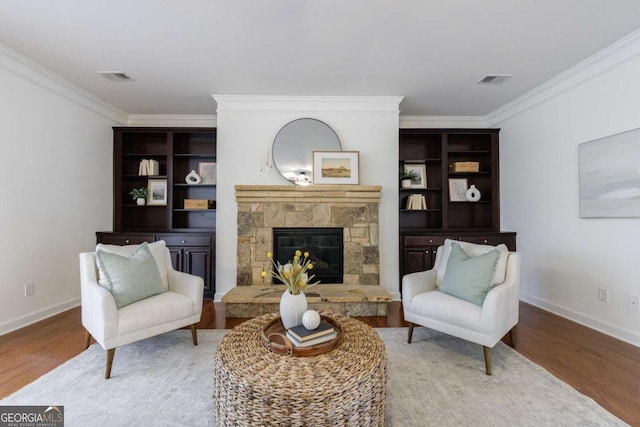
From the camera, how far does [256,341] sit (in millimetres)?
1637

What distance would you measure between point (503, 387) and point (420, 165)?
328cm

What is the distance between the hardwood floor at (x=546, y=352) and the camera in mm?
1874

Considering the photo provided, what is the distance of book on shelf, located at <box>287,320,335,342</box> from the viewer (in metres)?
1.55

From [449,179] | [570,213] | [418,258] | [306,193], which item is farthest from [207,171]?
[570,213]

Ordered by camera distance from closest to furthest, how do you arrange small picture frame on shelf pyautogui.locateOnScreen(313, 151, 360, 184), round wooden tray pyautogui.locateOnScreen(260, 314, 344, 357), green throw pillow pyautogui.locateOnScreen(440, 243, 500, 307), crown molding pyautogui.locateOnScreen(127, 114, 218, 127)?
round wooden tray pyautogui.locateOnScreen(260, 314, 344, 357), green throw pillow pyautogui.locateOnScreen(440, 243, 500, 307), small picture frame on shelf pyautogui.locateOnScreen(313, 151, 360, 184), crown molding pyautogui.locateOnScreen(127, 114, 218, 127)

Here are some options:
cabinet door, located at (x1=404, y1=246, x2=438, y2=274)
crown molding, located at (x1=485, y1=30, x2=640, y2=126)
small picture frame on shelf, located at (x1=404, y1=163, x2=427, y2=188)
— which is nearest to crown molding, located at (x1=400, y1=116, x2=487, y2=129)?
crown molding, located at (x1=485, y1=30, x2=640, y2=126)

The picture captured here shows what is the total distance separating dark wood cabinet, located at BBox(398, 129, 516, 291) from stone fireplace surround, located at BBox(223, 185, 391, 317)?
65 cm

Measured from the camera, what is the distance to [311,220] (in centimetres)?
375

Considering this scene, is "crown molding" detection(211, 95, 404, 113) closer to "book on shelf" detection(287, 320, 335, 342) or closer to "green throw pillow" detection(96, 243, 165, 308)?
"green throw pillow" detection(96, 243, 165, 308)

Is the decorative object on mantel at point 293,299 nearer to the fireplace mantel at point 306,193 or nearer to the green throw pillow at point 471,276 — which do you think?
the green throw pillow at point 471,276

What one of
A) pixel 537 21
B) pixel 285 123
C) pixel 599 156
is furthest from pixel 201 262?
pixel 599 156

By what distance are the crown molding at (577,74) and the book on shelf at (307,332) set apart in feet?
11.2

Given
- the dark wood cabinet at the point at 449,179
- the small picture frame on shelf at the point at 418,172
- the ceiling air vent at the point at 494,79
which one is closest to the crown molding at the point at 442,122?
the dark wood cabinet at the point at 449,179

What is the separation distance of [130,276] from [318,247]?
2120 mm
